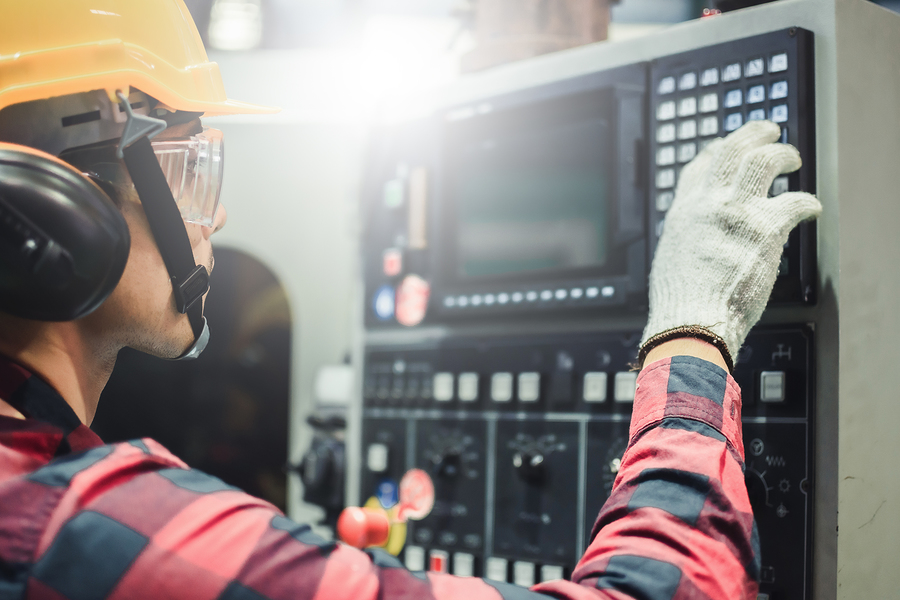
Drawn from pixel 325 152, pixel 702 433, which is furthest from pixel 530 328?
pixel 325 152

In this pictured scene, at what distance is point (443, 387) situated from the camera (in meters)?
1.13

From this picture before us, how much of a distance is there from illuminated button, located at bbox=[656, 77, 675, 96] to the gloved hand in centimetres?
14

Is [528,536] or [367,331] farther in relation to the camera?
[367,331]

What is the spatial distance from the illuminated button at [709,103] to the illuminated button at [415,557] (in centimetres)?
74

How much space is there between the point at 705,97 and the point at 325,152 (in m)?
1.40

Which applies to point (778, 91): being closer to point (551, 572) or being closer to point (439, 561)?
point (551, 572)

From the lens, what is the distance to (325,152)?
2.11m

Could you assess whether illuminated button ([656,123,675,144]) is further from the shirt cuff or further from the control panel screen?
the shirt cuff

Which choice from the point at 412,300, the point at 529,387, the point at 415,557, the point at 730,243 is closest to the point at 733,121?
the point at 730,243

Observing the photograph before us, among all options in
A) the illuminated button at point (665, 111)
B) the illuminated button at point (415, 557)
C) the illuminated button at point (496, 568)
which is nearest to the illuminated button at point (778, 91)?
the illuminated button at point (665, 111)

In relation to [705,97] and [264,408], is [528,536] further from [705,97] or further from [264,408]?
[264,408]

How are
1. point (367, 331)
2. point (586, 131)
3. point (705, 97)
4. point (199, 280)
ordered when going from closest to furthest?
point (199, 280) < point (705, 97) < point (586, 131) < point (367, 331)

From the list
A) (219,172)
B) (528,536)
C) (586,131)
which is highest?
(586,131)

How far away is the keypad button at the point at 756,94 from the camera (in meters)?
0.85
